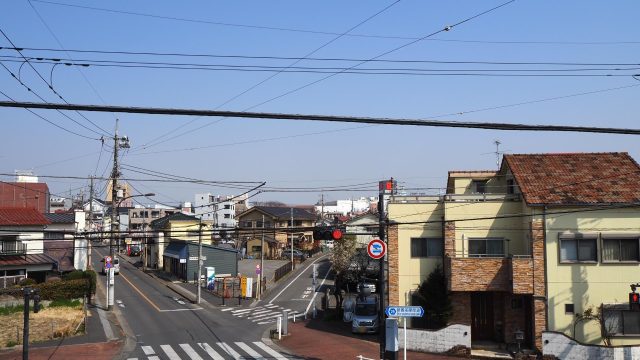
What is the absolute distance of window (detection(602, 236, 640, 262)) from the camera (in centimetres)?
2359

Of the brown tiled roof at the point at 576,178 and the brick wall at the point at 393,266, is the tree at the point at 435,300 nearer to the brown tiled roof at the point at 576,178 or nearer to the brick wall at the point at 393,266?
the brick wall at the point at 393,266

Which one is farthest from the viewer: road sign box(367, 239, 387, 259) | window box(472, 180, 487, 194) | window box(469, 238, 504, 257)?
window box(472, 180, 487, 194)

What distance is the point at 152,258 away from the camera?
221 ft

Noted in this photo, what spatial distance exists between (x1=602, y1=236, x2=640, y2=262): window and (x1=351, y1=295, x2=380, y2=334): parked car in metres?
10.6

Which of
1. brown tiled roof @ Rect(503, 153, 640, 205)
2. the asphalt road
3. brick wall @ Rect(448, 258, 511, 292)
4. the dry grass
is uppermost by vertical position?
brown tiled roof @ Rect(503, 153, 640, 205)

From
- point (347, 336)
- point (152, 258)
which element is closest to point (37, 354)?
point (347, 336)

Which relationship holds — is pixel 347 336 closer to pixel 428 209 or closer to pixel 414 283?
pixel 414 283

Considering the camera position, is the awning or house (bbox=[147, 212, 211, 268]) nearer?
the awning

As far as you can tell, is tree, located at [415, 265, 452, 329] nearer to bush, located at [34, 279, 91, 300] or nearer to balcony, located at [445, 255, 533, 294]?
balcony, located at [445, 255, 533, 294]

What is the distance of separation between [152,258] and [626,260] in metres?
54.3

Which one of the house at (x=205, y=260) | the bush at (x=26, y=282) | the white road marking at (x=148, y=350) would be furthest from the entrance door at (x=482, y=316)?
the house at (x=205, y=260)

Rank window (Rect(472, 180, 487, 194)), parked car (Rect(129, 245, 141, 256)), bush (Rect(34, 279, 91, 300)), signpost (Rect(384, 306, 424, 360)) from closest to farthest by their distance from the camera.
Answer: signpost (Rect(384, 306, 424, 360)), window (Rect(472, 180, 487, 194)), bush (Rect(34, 279, 91, 300)), parked car (Rect(129, 245, 141, 256))

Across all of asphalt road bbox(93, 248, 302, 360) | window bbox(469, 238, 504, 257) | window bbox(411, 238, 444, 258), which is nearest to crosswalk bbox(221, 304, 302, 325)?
asphalt road bbox(93, 248, 302, 360)

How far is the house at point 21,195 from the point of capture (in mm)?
70688
